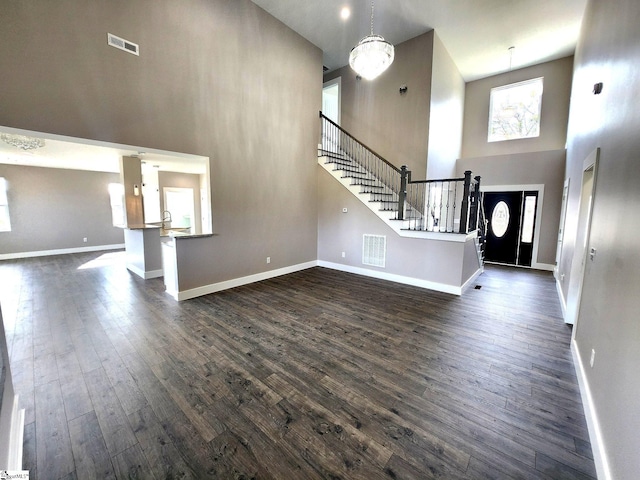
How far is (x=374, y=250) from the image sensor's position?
217 inches

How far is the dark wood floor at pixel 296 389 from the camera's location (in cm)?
156

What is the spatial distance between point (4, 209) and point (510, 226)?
14.1 m

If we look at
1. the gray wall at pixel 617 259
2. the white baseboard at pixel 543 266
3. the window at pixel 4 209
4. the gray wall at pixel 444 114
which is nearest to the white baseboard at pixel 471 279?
the gray wall at pixel 617 259

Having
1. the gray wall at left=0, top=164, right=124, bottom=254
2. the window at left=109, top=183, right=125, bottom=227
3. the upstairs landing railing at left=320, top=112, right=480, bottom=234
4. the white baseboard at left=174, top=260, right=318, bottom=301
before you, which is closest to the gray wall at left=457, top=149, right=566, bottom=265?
the upstairs landing railing at left=320, top=112, right=480, bottom=234

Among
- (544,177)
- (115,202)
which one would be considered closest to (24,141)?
(115,202)

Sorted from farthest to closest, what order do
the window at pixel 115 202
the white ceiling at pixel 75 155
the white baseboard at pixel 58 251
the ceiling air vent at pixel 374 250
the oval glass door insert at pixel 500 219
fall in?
the window at pixel 115 202, the white baseboard at pixel 58 251, the oval glass door insert at pixel 500 219, the ceiling air vent at pixel 374 250, the white ceiling at pixel 75 155

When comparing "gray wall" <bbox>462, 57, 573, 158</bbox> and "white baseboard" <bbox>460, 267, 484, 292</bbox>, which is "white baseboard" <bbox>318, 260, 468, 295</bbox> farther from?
"gray wall" <bbox>462, 57, 573, 158</bbox>

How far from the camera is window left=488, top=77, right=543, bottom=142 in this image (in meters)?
7.07

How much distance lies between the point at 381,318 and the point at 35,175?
1055cm

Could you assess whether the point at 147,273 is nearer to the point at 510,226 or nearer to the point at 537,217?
the point at 510,226

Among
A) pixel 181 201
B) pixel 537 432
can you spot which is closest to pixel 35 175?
pixel 181 201

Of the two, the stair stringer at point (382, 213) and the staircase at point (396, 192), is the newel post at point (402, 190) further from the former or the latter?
the stair stringer at point (382, 213)

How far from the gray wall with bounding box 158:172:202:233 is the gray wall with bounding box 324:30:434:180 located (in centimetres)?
647

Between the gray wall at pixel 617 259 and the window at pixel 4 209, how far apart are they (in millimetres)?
12011
